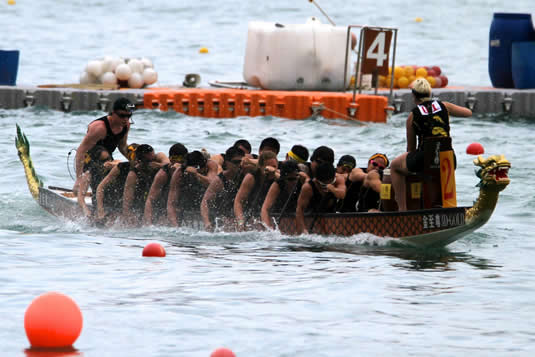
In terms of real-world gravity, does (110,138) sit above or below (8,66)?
below

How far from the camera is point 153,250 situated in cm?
1057

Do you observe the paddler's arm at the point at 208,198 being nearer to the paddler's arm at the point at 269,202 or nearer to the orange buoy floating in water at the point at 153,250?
the paddler's arm at the point at 269,202

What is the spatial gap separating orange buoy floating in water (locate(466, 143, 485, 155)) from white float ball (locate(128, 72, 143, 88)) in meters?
9.84

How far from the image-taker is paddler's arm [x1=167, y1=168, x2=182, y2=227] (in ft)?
39.4

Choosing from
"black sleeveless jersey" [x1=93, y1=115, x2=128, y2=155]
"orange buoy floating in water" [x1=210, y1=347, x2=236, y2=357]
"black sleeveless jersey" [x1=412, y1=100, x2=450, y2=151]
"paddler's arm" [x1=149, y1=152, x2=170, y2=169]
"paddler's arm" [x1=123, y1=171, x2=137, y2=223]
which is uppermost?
"black sleeveless jersey" [x1=412, y1=100, x2=450, y2=151]

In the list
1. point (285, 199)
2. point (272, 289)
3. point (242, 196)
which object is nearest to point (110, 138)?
point (242, 196)

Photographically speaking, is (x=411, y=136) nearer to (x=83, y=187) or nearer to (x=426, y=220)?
(x=426, y=220)

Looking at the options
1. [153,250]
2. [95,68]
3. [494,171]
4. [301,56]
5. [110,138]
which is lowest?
[153,250]

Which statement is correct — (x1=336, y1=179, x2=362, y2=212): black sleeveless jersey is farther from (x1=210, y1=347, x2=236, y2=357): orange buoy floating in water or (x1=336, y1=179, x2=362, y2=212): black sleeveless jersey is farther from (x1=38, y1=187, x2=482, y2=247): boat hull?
(x1=210, y1=347, x2=236, y2=357): orange buoy floating in water

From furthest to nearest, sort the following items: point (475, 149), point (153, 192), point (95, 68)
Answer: point (95, 68), point (475, 149), point (153, 192)

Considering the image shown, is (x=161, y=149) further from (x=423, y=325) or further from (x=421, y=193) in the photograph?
(x=423, y=325)

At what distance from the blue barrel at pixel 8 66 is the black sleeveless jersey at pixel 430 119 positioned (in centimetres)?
1850

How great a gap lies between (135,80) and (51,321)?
2079 cm

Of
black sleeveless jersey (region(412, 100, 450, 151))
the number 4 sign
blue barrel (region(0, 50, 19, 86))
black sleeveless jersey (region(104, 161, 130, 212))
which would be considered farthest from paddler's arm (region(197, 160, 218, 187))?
blue barrel (region(0, 50, 19, 86))
